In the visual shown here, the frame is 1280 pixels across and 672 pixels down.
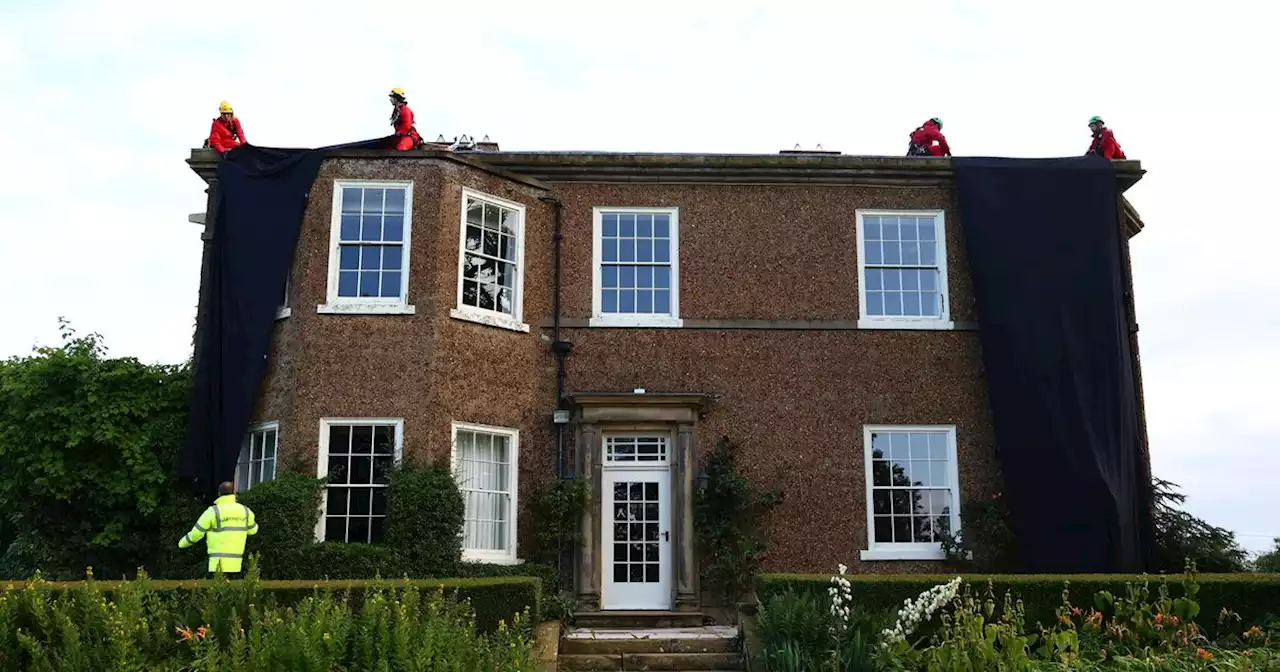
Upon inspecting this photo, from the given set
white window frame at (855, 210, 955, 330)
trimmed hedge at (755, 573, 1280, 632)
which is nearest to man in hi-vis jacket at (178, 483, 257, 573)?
trimmed hedge at (755, 573, 1280, 632)

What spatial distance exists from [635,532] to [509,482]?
1.84 m

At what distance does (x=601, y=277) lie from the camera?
54.3ft

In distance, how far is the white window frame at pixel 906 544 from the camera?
1574 cm

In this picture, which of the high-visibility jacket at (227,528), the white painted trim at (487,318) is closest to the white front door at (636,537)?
the white painted trim at (487,318)

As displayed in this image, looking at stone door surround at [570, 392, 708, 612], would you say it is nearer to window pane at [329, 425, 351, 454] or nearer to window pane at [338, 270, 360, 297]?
window pane at [329, 425, 351, 454]

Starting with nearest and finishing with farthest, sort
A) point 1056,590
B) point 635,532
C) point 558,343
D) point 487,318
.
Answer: point 1056,590
point 487,318
point 635,532
point 558,343

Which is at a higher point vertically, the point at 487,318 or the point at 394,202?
the point at 394,202

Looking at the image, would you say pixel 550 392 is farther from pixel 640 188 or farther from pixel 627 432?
pixel 640 188

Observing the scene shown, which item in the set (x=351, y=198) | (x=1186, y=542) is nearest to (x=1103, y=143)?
(x=1186, y=542)

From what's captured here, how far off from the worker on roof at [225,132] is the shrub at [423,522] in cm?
543

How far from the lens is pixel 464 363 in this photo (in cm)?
1519

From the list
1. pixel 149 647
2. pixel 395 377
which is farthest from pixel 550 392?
pixel 149 647

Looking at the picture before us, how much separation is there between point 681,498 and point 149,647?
9040 mm

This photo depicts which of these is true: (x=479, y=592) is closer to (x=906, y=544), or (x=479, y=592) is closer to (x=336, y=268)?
(x=336, y=268)
